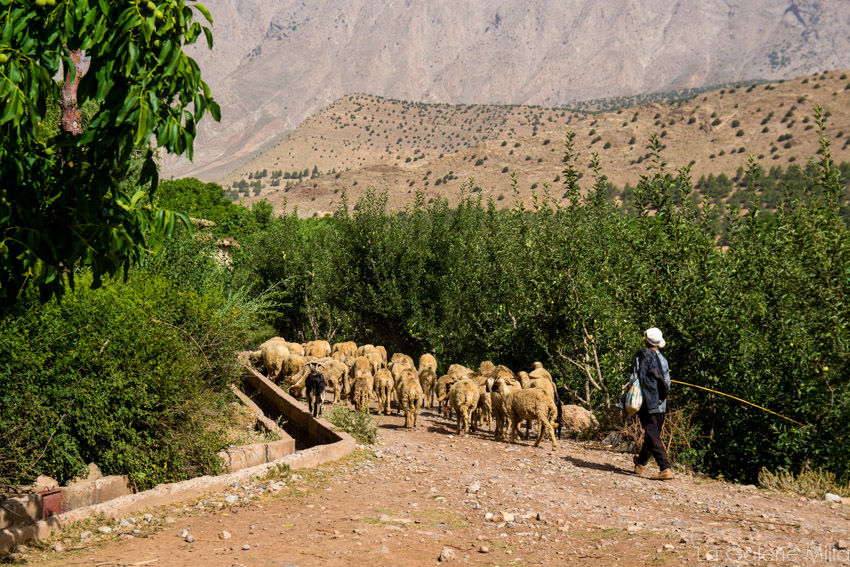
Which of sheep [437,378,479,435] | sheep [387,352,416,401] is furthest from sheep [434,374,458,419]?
sheep [437,378,479,435]

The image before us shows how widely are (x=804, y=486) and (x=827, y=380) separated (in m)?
1.78

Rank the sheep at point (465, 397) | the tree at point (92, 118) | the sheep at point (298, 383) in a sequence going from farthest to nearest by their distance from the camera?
1. the sheep at point (298, 383)
2. the sheep at point (465, 397)
3. the tree at point (92, 118)

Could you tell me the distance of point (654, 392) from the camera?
30.5 feet

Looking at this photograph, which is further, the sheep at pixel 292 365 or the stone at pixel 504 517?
the sheep at pixel 292 365

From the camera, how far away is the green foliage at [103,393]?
7121 millimetres

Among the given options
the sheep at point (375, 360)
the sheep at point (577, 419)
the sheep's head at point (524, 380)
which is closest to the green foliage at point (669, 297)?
A: the sheep at point (577, 419)

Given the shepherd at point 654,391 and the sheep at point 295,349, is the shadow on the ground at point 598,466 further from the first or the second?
the sheep at point 295,349

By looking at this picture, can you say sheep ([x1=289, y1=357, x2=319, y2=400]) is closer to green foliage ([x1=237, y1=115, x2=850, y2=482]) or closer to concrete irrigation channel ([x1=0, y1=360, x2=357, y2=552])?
concrete irrigation channel ([x1=0, y1=360, x2=357, y2=552])

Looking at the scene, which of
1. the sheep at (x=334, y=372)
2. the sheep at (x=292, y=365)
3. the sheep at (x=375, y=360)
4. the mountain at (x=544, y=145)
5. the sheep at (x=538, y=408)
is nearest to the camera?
the sheep at (x=538, y=408)

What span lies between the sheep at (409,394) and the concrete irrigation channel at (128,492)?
1.98 meters

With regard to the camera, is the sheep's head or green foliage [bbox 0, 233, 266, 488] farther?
the sheep's head

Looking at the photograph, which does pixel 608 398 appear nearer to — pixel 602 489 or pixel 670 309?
pixel 670 309

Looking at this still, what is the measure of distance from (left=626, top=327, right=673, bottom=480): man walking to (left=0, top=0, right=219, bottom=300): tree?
695 centimetres

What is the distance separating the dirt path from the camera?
19.5ft
